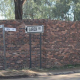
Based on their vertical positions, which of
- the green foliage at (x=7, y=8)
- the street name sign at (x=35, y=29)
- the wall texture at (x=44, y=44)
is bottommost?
the wall texture at (x=44, y=44)

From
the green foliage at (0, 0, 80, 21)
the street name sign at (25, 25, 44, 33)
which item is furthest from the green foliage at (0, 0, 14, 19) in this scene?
the street name sign at (25, 25, 44, 33)

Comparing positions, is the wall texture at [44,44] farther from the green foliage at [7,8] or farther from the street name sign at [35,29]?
the green foliage at [7,8]

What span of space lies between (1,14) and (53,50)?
10700mm

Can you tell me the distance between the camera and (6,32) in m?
7.40

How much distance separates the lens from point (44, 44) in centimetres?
764

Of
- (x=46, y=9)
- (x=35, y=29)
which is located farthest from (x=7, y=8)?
(x=35, y=29)

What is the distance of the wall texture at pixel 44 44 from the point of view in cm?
745

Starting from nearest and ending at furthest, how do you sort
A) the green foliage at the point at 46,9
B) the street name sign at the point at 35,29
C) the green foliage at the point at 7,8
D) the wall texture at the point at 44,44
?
the street name sign at the point at 35,29 → the wall texture at the point at 44,44 → the green foliage at the point at 7,8 → the green foliage at the point at 46,9

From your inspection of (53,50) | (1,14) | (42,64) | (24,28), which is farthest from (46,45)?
(1,14)

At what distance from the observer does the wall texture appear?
24.4 ft

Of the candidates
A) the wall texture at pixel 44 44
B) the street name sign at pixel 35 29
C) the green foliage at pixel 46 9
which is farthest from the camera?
the green foliage at pixel 46 9

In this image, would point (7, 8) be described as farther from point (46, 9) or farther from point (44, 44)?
point (44, 44)

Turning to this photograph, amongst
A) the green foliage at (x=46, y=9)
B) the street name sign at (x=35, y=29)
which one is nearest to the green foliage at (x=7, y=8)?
the green foliage at (x=46, y=9)

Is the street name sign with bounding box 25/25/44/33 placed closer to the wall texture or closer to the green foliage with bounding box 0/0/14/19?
the wall texture
